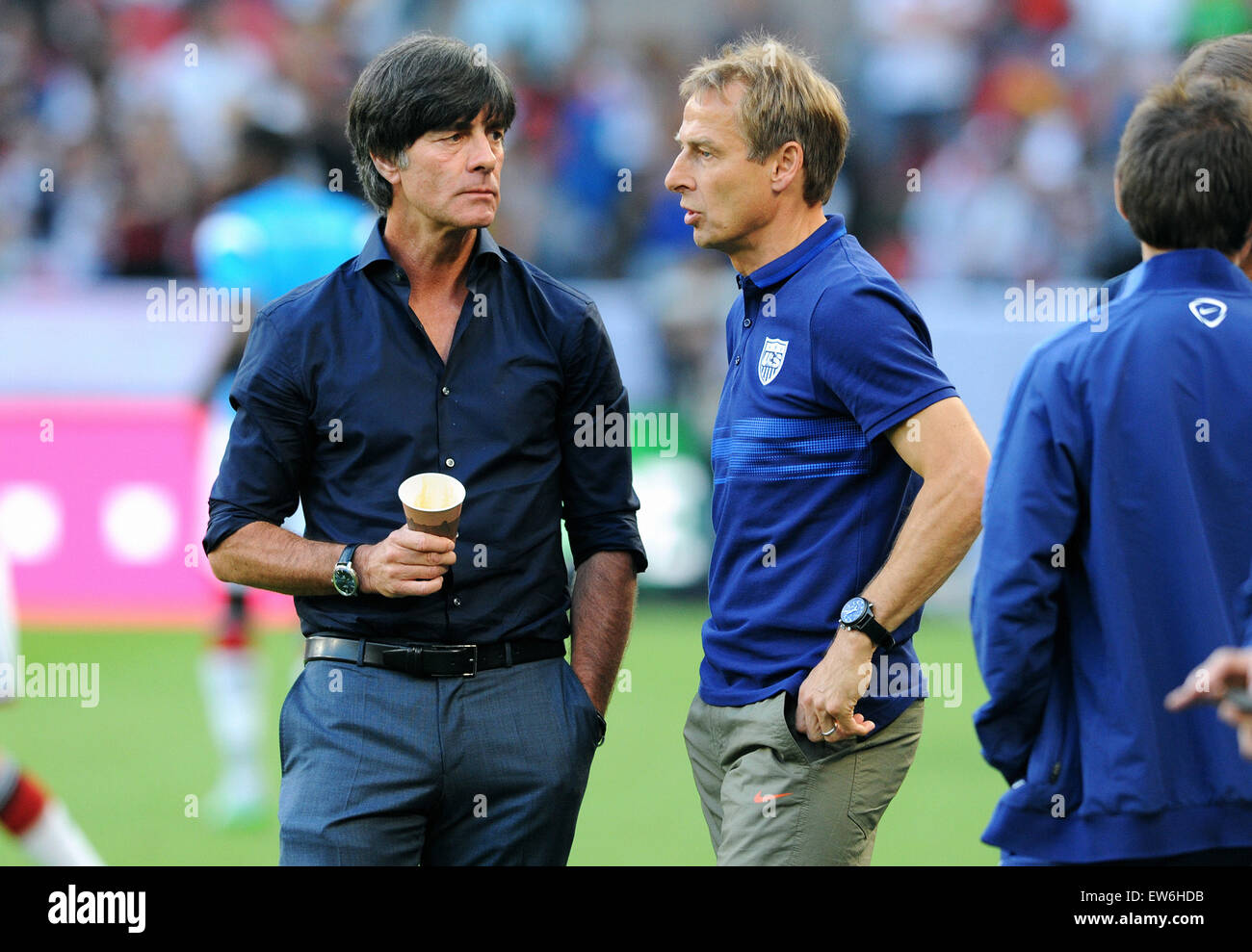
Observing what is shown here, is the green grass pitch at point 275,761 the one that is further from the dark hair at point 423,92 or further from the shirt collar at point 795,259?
the dark hair at point 423,92

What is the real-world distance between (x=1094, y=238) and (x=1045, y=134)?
1131 millimetres

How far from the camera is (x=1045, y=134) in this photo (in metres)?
13.6

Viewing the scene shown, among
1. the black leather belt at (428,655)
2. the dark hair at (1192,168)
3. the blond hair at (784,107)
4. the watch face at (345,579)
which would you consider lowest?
the black leather belt at (428,655)

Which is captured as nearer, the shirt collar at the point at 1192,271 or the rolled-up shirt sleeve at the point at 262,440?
the shirt collar at the point at 1192,271

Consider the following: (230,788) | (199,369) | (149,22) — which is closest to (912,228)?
(199,369)

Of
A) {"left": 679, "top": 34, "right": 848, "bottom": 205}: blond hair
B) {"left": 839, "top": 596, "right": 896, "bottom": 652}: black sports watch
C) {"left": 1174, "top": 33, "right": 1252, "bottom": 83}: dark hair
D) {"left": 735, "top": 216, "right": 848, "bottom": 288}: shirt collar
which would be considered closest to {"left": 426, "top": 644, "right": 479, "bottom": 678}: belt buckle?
{"left": 839, "top": 596, "right": 896, "bottom": 652}: black sports watch

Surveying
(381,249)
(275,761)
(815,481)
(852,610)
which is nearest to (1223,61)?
(815,481)

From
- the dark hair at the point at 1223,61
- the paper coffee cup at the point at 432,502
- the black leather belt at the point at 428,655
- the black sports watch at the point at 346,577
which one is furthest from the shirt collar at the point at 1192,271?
the black sports watch at the point at 346,577

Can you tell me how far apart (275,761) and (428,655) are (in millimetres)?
4455

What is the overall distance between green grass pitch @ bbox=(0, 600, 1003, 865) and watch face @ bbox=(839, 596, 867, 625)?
285 cm

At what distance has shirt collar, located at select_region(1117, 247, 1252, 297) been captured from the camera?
3.05m

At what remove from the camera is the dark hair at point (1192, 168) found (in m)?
3.02

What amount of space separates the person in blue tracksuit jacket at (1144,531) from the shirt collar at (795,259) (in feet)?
2.38

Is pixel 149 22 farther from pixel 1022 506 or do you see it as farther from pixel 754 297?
pixel 1022 506
